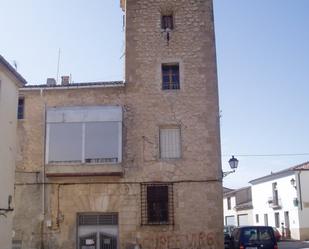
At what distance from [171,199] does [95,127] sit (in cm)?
399

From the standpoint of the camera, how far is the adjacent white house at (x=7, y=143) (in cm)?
1441

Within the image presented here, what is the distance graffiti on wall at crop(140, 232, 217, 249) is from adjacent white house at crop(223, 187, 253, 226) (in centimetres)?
3014

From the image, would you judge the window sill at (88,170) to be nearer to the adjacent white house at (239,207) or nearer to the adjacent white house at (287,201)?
the adjacent white house at (287,201)

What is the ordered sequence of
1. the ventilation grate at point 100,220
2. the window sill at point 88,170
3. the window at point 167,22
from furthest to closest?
1. the window at point 167,22
2. the ventilation grate at point 100,220
3. the window sill at point 88,170

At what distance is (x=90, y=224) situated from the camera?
18.5 metres

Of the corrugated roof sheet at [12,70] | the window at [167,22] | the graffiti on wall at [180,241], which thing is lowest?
the graffiti on wall at [180,241]

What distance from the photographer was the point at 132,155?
18.7 metres

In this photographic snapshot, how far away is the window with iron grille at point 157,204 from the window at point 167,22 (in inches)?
254

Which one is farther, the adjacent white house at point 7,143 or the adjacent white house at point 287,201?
the adjacent white house at point 287,201

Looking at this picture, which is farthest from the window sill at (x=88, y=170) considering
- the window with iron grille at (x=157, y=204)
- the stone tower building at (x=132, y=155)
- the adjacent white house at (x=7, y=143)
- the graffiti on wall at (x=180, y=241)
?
the adjacent white house at (x=7, y=143)

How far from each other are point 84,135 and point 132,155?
2.00 m

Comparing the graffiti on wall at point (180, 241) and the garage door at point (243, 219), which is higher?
the garage door at point (243, 219)

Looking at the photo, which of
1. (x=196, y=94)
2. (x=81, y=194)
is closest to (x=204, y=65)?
(x=196, y=94)

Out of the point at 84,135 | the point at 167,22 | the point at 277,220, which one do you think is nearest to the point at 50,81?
the point at 84,135
